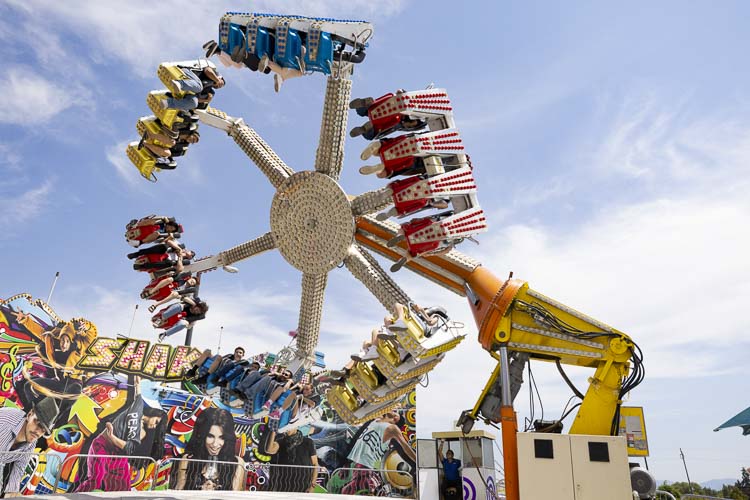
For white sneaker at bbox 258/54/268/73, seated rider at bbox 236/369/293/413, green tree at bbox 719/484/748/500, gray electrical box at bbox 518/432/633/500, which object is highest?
white sneaker at bbox 258/54/268/73

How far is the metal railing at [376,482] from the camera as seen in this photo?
27844mm

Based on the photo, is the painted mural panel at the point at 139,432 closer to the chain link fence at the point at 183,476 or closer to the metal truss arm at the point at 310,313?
the chain link fence at the point at 183,476

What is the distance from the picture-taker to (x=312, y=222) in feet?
41.4

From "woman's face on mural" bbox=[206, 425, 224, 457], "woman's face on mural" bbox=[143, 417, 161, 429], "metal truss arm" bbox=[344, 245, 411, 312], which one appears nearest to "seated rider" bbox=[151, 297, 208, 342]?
"metal truss arm" bbox=[344, 245, 411, 312]

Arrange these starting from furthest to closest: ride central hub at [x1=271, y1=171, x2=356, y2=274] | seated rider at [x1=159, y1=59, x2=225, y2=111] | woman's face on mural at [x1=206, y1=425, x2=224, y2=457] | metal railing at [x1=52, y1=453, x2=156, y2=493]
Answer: woman's face on mural at [x1=206, y1=425, x2=224, y2=457] → metal railing at [x1=52, y1=453, x2=156, y2=493] → ride central hub at [x1=271, y1=171, x2=356, y2=274] → seated rider at [x1=159, y1=59, x2=225, y2=111]

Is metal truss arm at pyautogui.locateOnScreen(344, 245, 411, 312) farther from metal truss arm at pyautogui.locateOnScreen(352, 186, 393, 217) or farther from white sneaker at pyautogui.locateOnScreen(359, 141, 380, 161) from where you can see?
white sneaker at pyautogui.locateOnScreen(359, 141, 380, 161)

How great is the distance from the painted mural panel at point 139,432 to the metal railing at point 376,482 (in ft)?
0.18

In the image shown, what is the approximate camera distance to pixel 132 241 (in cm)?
1351

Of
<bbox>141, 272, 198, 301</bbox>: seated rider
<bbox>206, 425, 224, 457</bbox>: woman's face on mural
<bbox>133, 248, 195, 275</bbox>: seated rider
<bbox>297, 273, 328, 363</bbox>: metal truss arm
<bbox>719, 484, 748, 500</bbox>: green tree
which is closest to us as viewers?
<bbox>297, 273, 328, 363</bbox>: metal truss arm

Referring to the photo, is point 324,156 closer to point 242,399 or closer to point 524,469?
point 242,399

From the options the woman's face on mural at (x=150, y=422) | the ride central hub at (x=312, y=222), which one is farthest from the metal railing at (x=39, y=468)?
the ride central hub at (x=312, y=222)

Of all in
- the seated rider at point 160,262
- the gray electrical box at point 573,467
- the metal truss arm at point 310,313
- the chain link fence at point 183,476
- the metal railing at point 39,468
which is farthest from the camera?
A: the chain link fence at point 183,476

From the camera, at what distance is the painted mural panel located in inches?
789

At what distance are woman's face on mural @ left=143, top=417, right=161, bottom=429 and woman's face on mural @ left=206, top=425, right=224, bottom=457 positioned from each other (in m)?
2.72
